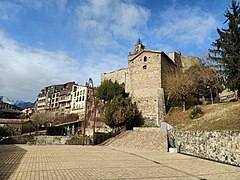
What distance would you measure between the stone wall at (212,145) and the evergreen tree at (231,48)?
8.13 metres

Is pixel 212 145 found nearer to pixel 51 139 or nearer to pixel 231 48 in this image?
pixel 231 48

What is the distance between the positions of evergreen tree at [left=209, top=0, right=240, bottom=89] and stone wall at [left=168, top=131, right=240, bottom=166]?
8128mm

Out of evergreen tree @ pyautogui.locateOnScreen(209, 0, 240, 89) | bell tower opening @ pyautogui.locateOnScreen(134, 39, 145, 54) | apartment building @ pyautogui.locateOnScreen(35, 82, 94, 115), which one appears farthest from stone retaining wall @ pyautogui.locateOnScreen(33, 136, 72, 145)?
bell tower opening @ pyautogui.locateOnScreen(134, 39, 145, 54)

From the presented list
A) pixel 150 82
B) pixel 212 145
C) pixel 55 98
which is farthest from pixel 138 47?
pixel 212 145

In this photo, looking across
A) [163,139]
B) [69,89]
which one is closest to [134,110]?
[163,139]

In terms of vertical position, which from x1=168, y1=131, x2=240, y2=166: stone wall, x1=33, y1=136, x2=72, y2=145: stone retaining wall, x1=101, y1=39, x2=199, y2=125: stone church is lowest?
x1=33, y1=136, x2=72, y2=145: stone retaining wall

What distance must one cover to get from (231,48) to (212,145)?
1185 centimetres

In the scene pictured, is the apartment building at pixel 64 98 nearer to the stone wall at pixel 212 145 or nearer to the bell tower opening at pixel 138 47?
the bell tower opening at pixel 138 47

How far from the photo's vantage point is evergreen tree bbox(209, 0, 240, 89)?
1764cm

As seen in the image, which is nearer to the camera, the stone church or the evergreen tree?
the evergreen tree

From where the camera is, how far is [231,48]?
18.5 meters

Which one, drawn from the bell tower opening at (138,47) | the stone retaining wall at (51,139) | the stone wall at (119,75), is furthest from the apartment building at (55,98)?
the stone retaining wall at (51,139)

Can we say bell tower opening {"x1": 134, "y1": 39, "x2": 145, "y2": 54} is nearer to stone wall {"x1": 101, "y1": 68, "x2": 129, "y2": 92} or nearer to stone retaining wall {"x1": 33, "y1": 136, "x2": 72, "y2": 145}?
stone wall {"x1": 101, "y1": 68, "x2": 129, "y2": 92}

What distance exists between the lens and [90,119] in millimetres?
34031
